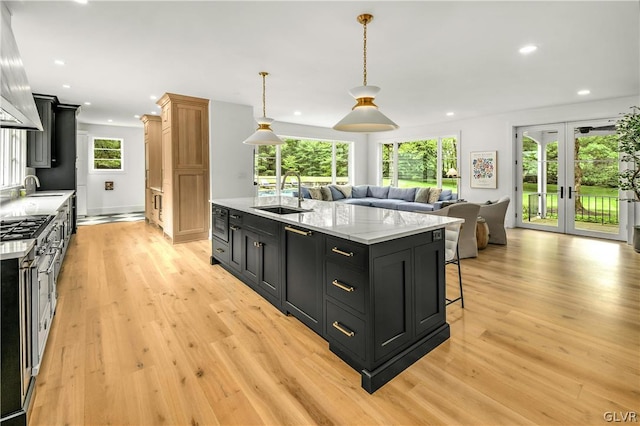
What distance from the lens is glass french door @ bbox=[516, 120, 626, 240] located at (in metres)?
6.05

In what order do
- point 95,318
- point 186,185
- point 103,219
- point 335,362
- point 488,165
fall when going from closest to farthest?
point 335,362, point 95,318, point 186,185, point 488,165, point 103,219

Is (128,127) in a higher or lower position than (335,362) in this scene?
higher

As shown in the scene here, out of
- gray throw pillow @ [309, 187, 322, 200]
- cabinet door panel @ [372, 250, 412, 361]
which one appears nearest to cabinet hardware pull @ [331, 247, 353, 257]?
cabinet door panel @ [372, 250, 412, 361]

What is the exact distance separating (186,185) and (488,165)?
6.61 metres

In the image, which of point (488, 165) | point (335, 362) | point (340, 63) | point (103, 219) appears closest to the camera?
point (335, 362)

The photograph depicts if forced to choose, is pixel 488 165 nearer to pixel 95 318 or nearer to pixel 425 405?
pixel 425 405

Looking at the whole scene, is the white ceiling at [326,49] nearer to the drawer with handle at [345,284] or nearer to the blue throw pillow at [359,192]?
the drawer with handle at [345,284]

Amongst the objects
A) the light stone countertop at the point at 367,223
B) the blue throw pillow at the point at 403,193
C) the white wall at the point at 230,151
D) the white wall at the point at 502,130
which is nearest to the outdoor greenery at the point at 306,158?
the white wall at the point at 230,151

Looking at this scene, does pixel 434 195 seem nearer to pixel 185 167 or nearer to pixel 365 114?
pixel 185 167

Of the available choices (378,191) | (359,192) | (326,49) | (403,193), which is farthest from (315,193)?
(326,49)

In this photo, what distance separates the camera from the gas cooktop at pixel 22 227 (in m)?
1.91

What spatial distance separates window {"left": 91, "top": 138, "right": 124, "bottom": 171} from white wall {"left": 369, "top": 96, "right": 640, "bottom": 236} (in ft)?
28.1

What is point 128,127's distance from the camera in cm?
957

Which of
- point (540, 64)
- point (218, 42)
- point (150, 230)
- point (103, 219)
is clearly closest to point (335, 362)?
point (218, 42)
